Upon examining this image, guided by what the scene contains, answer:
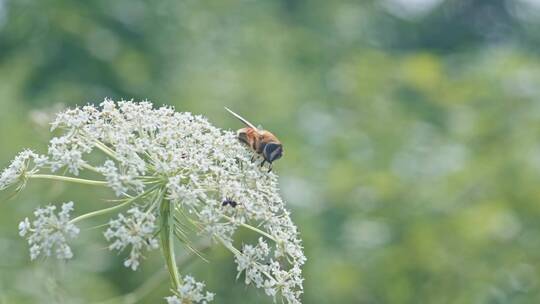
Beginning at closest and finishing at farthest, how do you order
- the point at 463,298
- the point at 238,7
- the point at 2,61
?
the point at 463,298
the point at 2,61
the point at 238,7

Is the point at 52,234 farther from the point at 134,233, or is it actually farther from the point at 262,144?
the point at 262,144

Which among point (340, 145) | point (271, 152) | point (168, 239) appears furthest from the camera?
point (340, 145)

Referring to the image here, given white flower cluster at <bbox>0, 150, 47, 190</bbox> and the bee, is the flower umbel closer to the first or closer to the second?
white flower cluster at <bbox>0, 150, 47, 190</bbox>

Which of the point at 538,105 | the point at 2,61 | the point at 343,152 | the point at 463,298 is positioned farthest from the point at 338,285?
the point at 2,61

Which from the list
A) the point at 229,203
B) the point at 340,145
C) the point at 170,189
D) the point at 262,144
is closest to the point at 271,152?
the point at 262,144

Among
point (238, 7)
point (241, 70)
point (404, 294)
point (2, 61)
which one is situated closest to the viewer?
point (404, 294)

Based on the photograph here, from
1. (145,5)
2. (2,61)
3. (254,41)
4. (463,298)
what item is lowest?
(463,298)

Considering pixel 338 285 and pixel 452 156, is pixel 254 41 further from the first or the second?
pixel 338 285
